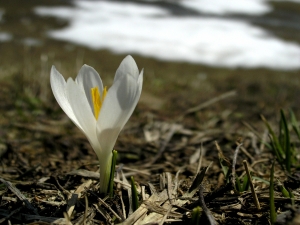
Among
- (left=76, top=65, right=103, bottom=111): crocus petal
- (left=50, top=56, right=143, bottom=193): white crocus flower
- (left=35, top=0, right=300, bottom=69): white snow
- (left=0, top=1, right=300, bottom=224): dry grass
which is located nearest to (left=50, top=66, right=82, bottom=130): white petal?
(left=50, top=56, right=143, bottom=193): white crocus flower

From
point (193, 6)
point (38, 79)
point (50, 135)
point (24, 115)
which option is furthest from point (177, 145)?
point (193, 6)

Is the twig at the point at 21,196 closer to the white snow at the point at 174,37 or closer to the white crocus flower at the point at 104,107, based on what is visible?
the white crocus flower at the point at 104,107

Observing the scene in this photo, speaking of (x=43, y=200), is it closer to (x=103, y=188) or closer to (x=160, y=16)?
(x=103, y=188)

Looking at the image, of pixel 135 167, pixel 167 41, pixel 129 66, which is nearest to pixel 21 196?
pixel 129 66

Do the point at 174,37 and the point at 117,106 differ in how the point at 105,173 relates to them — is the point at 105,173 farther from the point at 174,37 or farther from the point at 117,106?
the point at 174,37

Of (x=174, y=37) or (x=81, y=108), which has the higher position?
(x=81, y=108)
